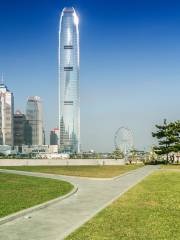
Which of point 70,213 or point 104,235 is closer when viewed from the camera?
point 104,235

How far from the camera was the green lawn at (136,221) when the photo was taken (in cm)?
1176

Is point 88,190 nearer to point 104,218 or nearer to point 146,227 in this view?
point 104,218

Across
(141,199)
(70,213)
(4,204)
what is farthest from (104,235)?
(141,199)

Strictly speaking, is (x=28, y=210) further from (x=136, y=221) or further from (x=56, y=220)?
(x=136, y=221)

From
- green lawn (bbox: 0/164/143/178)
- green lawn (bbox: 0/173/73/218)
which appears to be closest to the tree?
green lawn (bbox: 0/164/143/178)

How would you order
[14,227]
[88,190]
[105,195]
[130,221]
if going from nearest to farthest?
[14,227] → [130,221] → [105,195] → [88,190]

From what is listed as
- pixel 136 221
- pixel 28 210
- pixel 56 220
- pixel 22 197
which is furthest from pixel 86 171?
pixel 136 221

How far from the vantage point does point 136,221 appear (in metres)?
14.0

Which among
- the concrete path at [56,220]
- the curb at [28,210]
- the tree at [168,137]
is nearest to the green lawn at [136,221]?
the concrete path at [56,220]

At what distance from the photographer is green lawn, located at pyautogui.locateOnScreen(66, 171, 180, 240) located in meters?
11.8

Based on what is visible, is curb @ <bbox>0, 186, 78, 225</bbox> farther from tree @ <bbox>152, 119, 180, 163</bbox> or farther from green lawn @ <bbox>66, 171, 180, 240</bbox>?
tree @ <bbox>152, 119, 180, 163</bbox>

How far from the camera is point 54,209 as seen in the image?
1686 centimetres

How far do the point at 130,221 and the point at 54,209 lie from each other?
4149 mm

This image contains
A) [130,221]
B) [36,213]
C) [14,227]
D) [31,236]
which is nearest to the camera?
[31,236]
